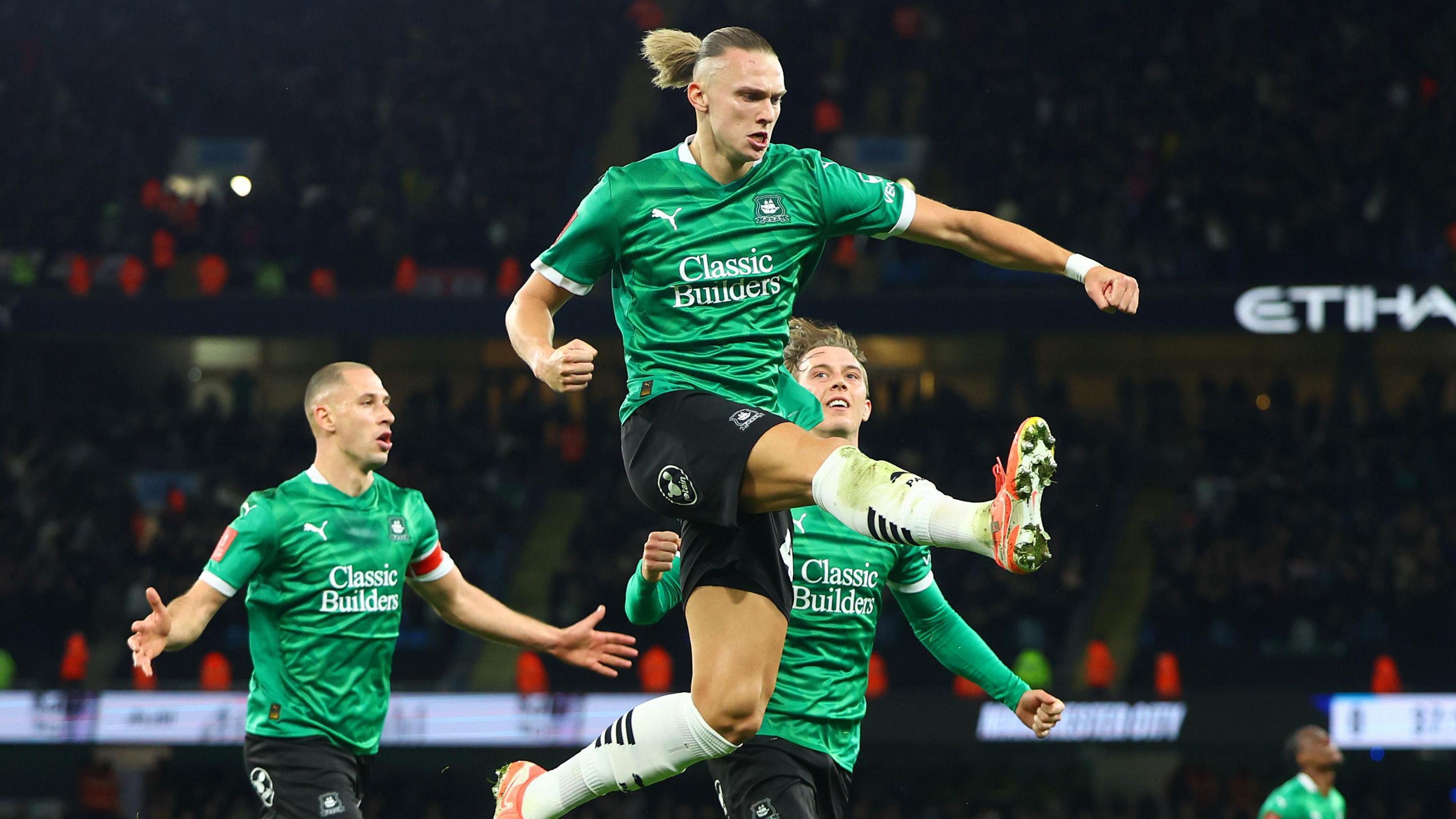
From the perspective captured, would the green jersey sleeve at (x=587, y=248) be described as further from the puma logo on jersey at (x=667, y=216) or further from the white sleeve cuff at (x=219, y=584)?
the white sleeve cuff at (x=219, y=584)

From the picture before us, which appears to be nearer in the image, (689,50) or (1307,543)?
(689,50)

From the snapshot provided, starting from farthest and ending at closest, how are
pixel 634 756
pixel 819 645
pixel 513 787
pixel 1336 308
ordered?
pixel 1336 308, pixel 819 645, pixel 513 787, pixel 634 756

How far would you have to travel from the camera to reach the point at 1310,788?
33.6 feet

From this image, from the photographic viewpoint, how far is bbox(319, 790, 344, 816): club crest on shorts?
591cm

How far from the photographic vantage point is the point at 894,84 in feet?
71.7

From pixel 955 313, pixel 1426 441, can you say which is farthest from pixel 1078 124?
pixel 1426 441

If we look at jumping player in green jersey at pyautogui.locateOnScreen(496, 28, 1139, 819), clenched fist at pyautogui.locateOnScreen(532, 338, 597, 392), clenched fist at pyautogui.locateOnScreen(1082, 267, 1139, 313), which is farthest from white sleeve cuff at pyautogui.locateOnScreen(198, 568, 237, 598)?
clenched fist at pyautogui.locateOnScreen(1082, 267, 1139, 313)

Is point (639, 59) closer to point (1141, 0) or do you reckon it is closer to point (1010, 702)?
point (1141, 0)

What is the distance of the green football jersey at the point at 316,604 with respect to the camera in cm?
608

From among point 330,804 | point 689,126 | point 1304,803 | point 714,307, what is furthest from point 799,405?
point 689,126

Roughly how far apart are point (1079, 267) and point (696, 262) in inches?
44.9

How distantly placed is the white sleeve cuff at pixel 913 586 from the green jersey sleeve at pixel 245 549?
2293 millimetres

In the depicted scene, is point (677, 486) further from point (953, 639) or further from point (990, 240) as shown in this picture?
point (953, 639)

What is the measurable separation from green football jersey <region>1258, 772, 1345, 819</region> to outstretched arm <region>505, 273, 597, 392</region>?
6.94 metres
